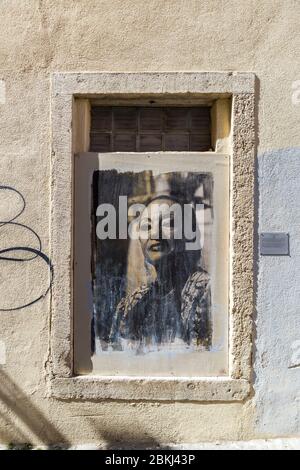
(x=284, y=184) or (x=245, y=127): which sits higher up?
(x=245, y=127)

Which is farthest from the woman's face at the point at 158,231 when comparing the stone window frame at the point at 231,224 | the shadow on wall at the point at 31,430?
the shadow on wall at the point at 31,430

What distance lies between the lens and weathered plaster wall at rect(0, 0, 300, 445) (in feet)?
14.0

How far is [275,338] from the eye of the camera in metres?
4.31

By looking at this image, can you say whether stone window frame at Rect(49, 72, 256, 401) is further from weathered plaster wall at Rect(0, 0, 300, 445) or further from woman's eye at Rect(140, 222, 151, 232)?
woman's eye at Rect(140, 222, 151, 232)

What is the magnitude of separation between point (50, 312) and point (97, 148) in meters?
1.41

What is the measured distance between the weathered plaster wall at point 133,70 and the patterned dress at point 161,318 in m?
0.47

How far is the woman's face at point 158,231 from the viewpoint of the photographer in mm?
4363

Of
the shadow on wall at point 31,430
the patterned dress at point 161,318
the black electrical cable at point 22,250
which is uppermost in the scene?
the black electrical cable at point 22,250

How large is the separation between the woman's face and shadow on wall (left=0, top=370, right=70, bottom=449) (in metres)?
1.55

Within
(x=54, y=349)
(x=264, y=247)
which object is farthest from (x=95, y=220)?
(x=264, y=247)

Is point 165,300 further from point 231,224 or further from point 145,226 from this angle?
point 231,224

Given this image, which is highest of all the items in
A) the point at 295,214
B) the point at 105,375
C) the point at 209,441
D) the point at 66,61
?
the point at 66,61

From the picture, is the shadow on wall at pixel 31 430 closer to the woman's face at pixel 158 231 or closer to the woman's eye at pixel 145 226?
the woman's face at pixel 158 231

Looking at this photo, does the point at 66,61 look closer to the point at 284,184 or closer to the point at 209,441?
the point at 284,184
